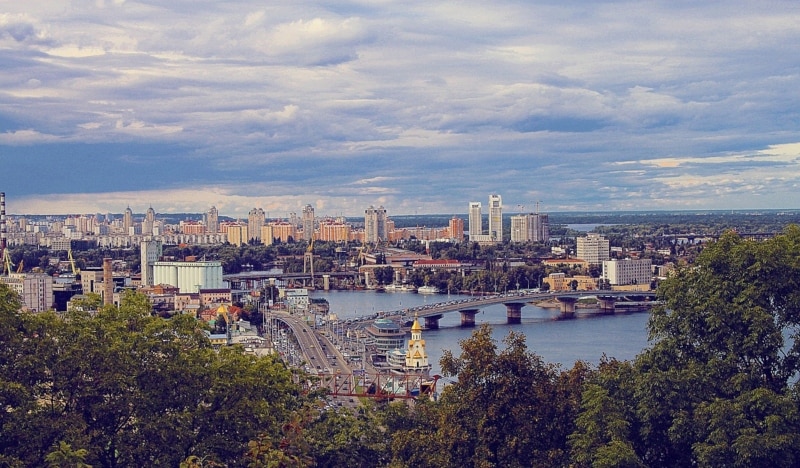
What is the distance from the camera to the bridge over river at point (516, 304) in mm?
23266

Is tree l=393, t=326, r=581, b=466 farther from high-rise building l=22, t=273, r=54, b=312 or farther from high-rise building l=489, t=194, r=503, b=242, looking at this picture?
high-rise building l=489, t=194, r=503, b=242

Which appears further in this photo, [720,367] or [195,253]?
[195,253]

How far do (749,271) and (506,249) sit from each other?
48489 mm

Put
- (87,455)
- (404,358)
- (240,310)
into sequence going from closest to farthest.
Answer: (87,455) → (404,358) → (240,310)

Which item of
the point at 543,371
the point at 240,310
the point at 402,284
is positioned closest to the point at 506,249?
the point at 402,284

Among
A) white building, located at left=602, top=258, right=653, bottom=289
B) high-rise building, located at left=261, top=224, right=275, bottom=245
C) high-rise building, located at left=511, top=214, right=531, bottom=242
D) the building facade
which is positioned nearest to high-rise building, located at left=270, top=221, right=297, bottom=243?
high-rise building, located at left=261, top=224, right=275, bottom=245

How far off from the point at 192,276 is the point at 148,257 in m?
5.44

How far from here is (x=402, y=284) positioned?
37938 millimetres

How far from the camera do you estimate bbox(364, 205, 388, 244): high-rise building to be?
6431 cm

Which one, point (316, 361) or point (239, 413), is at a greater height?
point (239, 413)

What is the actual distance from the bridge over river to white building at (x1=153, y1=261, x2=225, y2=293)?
7555 millimetres

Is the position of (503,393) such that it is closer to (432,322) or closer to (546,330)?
(546,330)

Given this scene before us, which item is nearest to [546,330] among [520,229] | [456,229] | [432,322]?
[432,322]

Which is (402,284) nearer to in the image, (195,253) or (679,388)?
(195,253)
